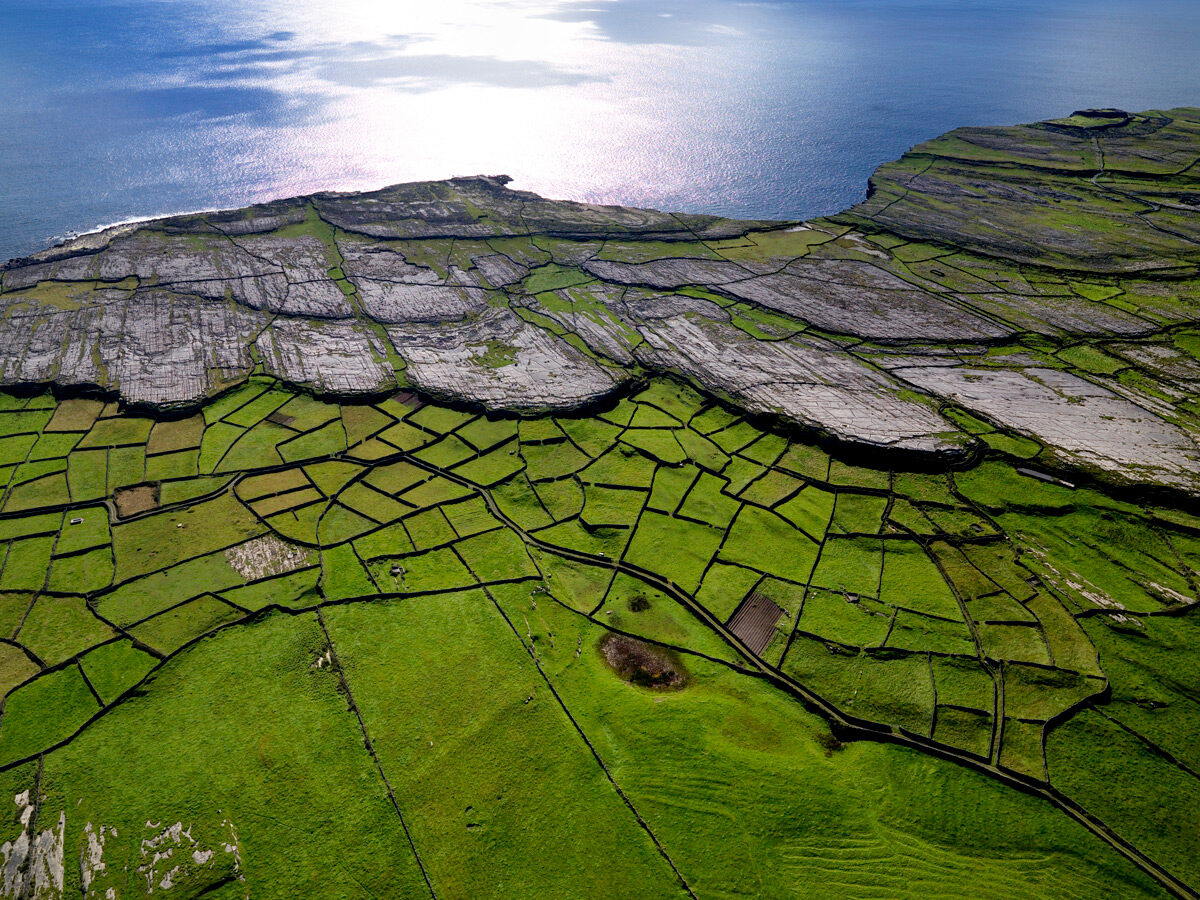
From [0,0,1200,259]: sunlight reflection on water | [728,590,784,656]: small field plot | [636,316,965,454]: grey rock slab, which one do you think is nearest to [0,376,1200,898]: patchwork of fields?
[728,590,784,656]: small field plot

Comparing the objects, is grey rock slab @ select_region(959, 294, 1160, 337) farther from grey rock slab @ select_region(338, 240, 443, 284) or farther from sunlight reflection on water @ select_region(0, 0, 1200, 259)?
grey rock slab @ select_region(338, 240, 443, 284)

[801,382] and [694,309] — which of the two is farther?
[694,309]

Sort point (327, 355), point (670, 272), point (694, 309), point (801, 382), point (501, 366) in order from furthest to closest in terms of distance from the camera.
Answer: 1. point (670, 272)
2. point (694, 309)
3. point (327, 355)
4. point (501, 366)
5. point (801, 382)

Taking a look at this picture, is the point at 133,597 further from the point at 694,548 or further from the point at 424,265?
the point at 424,265

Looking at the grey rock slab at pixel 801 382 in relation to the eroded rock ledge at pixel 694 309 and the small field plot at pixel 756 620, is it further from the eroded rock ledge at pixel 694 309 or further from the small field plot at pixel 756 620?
the small field plot at pixel 756 620

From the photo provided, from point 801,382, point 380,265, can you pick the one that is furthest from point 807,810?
point 380,265

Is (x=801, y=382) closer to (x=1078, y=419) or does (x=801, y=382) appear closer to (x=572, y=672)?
(x=1078, y=419)

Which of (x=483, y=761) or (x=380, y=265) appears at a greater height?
(x=380, y=265)
